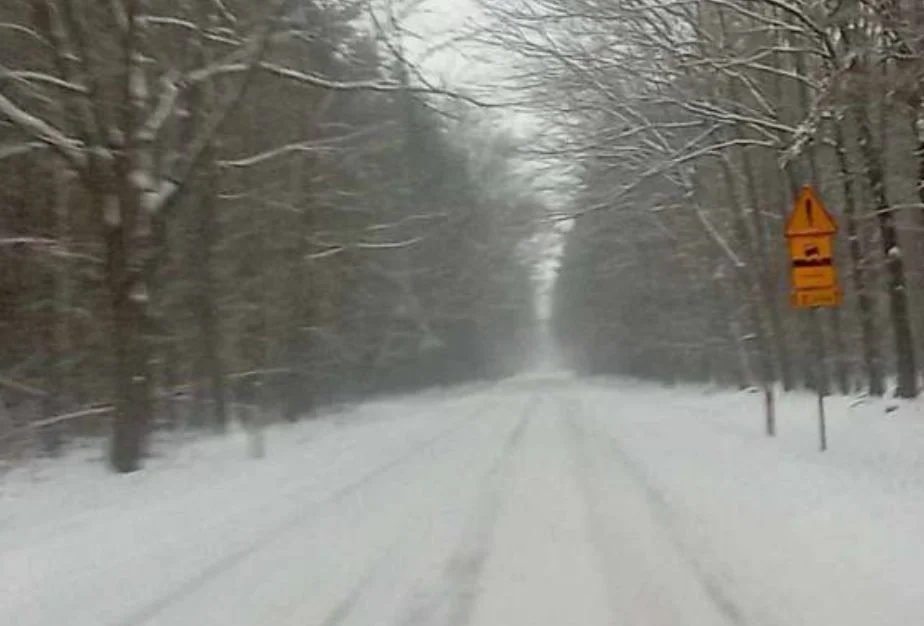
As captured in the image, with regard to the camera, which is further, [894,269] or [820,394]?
[894,269]

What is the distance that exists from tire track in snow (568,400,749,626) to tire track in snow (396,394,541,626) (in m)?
1.02

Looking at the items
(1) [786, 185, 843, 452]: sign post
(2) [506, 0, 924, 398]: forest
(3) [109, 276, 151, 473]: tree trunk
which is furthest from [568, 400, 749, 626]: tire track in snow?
(3) [109, 276, 151, 473]: tree trunk

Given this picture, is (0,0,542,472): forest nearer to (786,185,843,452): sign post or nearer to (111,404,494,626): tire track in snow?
(111,404,494,626): tire track in snow

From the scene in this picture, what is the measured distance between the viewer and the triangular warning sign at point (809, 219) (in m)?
21.2

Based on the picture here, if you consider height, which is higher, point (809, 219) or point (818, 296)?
point (809, 219)

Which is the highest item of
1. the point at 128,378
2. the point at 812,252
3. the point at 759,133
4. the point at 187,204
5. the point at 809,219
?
the point at 759,133

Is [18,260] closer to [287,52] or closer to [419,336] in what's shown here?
[287,52]

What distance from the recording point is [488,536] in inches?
519

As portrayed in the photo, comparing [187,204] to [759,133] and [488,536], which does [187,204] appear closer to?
[759,133]

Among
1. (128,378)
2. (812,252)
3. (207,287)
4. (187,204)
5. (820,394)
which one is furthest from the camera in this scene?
(187,204)

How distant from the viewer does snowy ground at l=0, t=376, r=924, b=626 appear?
9469 millimetres

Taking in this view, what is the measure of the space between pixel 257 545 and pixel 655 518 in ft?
13.2

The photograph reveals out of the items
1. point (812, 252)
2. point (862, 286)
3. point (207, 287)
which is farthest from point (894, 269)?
point (207, 287)

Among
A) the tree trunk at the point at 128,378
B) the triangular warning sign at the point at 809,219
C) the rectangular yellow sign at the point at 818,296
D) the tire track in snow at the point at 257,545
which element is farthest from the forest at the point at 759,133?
the tree trunk at the point at 128,378
